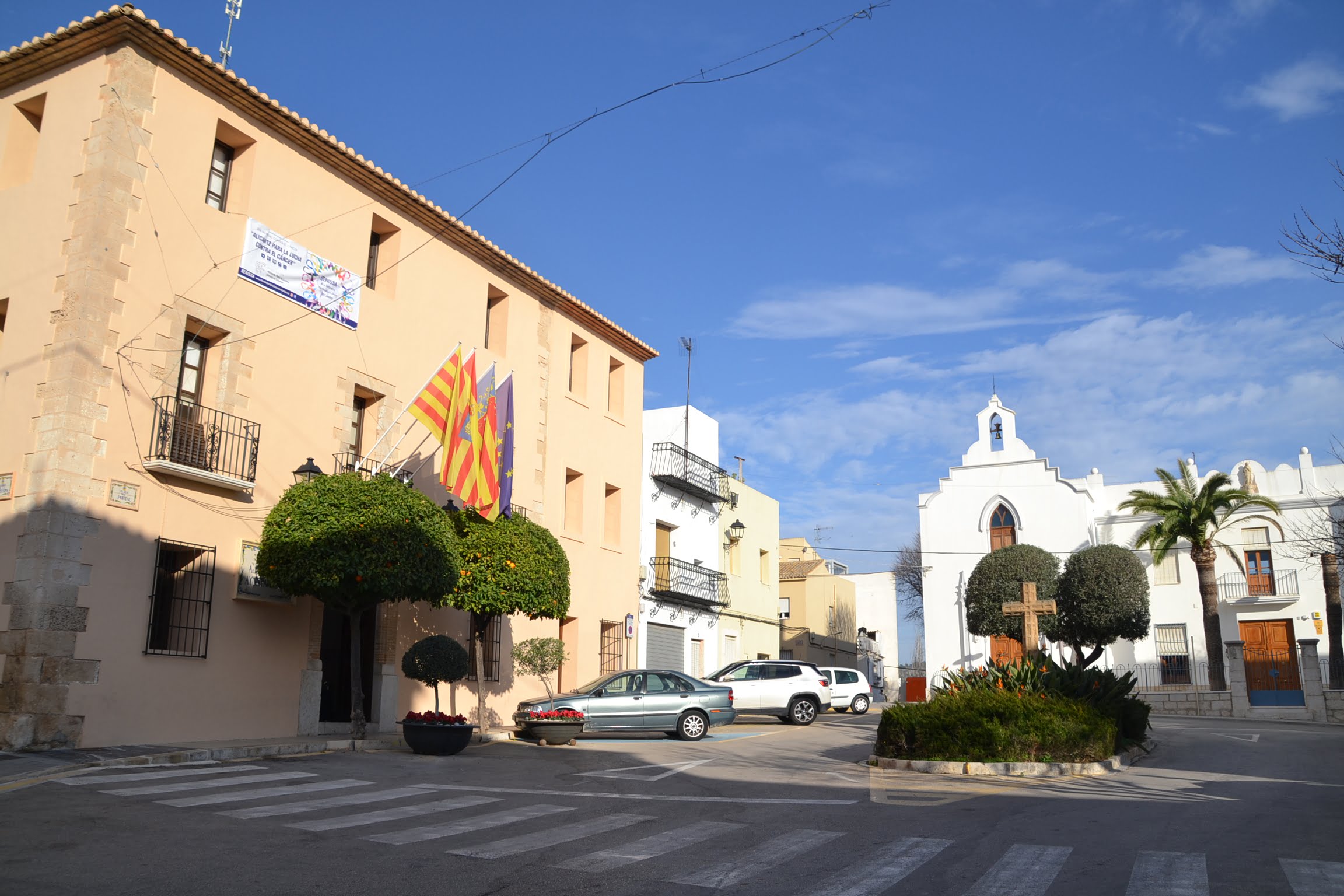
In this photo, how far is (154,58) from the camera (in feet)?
52.2

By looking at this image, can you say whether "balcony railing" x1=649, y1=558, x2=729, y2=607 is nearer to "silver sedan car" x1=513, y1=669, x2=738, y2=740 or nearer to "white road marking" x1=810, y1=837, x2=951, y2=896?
"silver sedan car" x1=513, y1=669, x2=738, y2=740

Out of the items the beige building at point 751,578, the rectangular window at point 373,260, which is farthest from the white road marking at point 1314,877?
the beige building at point 751,578

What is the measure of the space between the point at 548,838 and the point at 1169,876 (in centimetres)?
452

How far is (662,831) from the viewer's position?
876cm

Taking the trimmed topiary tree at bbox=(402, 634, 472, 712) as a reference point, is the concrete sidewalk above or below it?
below

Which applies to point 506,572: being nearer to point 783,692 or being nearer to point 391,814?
point 783,692

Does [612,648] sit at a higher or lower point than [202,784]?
higher

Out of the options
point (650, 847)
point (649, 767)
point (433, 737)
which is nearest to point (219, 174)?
point (433, 737)

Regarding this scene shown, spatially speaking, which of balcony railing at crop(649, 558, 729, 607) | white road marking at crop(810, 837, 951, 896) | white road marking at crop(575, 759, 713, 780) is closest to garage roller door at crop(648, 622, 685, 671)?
balcony railing at crop(649, 558, 729, 607)

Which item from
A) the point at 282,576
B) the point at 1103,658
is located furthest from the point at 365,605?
the point at 1103,658

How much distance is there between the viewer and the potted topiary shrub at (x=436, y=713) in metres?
15.3

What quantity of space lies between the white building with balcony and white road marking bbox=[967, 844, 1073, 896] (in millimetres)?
31358

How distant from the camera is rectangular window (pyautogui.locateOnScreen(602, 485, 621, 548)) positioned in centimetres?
2795

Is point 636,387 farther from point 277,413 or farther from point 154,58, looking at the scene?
point 154,58
